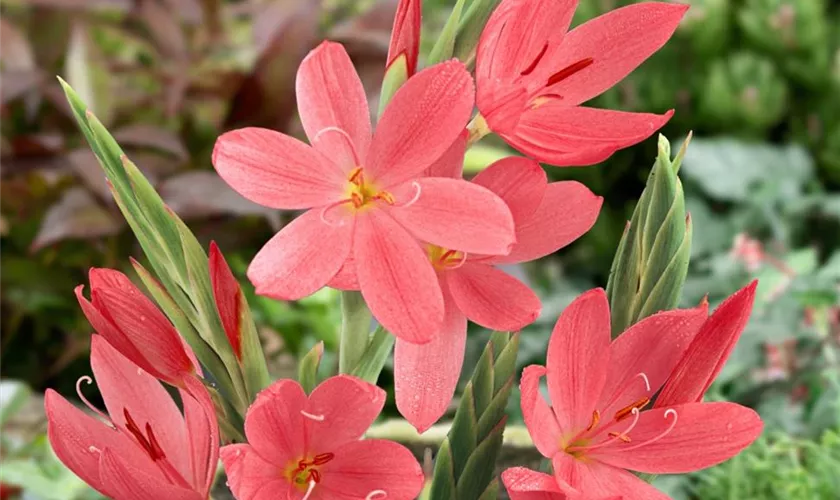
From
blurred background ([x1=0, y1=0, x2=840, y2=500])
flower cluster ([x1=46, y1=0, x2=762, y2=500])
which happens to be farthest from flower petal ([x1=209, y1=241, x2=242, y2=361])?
blurred background ([x1=0, y1=0, x2=840, y2=500])

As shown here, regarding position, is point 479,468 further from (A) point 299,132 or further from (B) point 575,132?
(A) point 299,132

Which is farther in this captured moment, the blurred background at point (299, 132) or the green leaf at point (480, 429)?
the blurred background at point (299, 132)

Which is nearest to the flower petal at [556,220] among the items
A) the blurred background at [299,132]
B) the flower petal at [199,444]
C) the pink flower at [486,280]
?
the pink flower at [486,280]

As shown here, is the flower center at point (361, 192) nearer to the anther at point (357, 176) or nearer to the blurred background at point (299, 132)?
the anther at point (357, 176)

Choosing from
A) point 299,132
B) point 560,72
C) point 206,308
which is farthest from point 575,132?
point 299,132

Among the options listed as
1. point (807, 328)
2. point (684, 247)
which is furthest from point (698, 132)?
point (684, 247)

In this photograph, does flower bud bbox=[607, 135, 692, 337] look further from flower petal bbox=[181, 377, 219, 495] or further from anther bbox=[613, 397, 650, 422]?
flower petal bbox=[181, 377, 219, 495]

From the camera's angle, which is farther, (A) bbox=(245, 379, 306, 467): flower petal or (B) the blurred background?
(B) the blurred background
